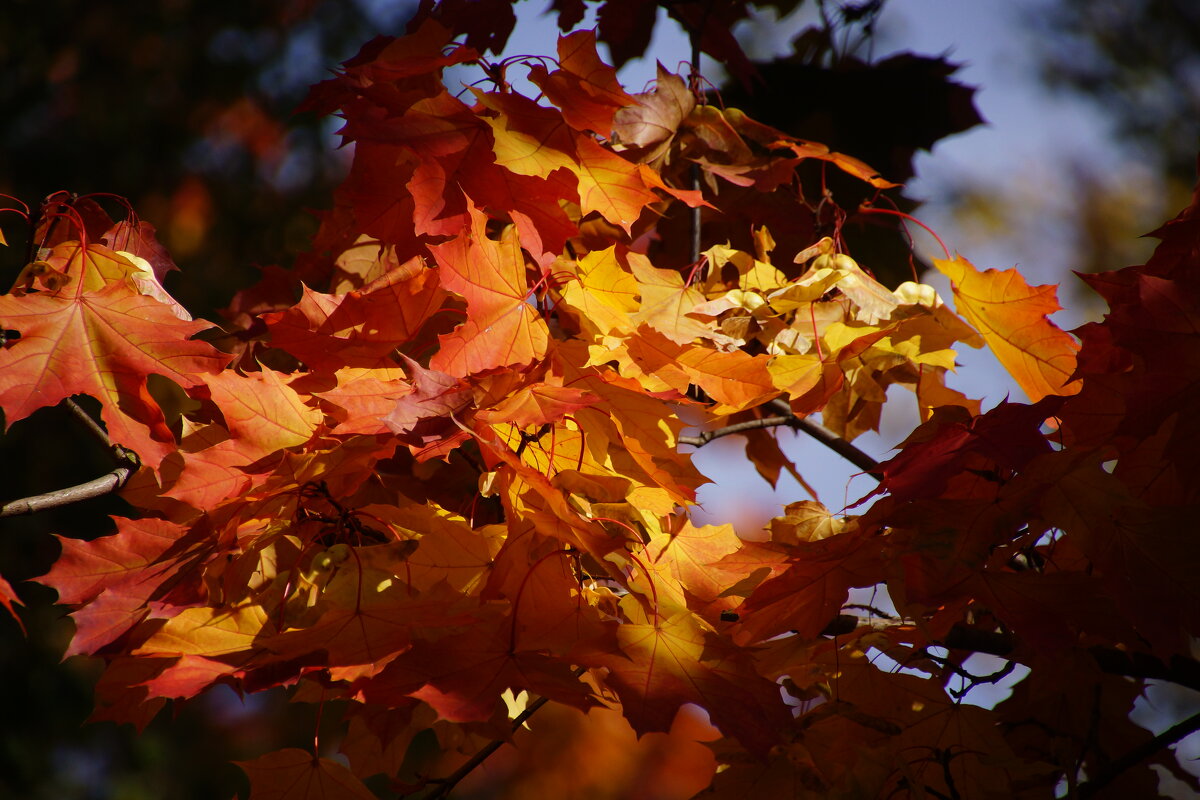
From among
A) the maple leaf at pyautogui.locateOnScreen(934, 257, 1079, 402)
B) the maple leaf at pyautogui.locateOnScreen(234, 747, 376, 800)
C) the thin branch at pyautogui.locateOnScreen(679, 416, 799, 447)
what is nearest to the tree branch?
the thin branch at pyautogui.locateOnScreen(679, 416, 799, 447)

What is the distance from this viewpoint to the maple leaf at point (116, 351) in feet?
2.79

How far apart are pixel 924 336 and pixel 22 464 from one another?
370 centimetres

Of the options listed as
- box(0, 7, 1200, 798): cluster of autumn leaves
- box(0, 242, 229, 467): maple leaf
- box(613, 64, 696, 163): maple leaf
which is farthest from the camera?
box(613, 64, 696, 163): maple leaf

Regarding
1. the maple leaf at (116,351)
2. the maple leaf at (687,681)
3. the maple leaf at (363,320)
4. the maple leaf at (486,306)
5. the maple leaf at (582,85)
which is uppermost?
the maple leaf at (582,85)

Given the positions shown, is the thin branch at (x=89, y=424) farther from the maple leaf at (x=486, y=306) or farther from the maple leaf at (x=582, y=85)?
the maple leaf at (x=582, y=85)

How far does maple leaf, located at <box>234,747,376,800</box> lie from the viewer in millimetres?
842

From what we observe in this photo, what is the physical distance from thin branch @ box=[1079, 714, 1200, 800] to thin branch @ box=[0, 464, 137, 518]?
Answer: 3.25 ft

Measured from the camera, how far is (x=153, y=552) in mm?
839

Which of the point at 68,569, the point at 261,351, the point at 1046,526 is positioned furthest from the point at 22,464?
the point at 1046,526

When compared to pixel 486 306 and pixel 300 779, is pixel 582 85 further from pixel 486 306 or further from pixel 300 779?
pixel 300 779

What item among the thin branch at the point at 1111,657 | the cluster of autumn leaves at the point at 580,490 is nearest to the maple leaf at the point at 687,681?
the cluster of autumn leaves at the point at 580,490

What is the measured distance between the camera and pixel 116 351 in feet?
2.86

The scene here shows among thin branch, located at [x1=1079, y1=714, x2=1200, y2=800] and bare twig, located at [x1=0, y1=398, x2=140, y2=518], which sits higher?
thin branch, located at [x1=1079, y1=714, x2=1200, y2=800]

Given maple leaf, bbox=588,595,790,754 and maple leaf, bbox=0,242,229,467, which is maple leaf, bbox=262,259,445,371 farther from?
maple leaf, bbox=588,595,790,754
